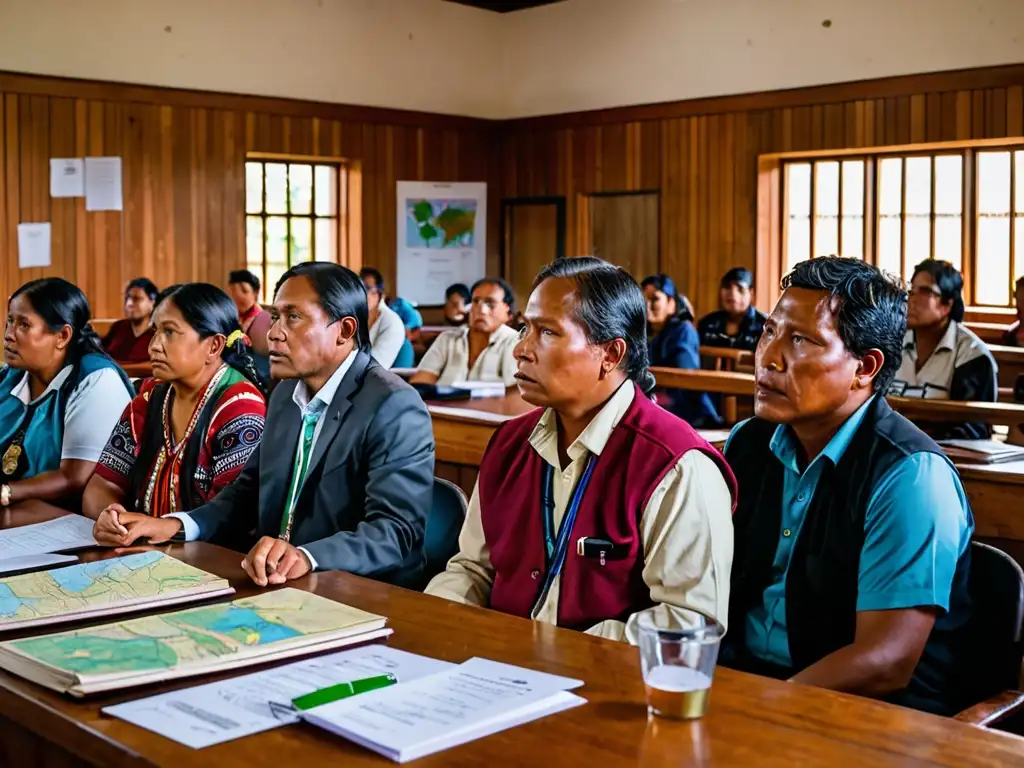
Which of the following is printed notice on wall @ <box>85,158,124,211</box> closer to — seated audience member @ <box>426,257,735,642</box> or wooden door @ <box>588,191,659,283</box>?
wooden door @ <box>588,191,659,283</box>

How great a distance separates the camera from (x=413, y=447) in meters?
2.56

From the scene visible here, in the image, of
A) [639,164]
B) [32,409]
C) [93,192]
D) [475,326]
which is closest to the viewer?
[32,409]

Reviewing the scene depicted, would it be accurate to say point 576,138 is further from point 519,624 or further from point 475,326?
point 519,624

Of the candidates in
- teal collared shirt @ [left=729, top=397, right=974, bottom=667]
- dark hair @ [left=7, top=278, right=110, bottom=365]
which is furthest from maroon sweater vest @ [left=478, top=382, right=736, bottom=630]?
dark hair @ [left=7, top=278, right=110, bottom=365]

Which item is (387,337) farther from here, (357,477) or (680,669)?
(680,669)

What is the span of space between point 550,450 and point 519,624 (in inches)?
17.5

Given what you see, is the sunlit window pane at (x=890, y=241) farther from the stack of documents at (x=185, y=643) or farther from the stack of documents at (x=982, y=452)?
the stack of documents at (x=185, y=643)

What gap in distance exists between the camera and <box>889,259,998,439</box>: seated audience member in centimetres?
511

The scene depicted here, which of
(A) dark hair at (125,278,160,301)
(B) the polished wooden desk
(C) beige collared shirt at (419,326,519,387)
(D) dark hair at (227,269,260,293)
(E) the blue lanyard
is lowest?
(B) the polished wooden desk

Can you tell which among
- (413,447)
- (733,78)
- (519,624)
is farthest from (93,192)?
(519,624)

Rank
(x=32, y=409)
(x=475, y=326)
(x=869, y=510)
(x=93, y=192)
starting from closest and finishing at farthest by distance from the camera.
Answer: (x=869, y=510), (x=32, y=409), (x=475, y=326), (x=93, y=192)

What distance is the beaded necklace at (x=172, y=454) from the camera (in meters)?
2.95

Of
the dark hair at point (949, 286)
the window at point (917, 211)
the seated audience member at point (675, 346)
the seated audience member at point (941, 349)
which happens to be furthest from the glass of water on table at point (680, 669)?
the window at point (917, 211)

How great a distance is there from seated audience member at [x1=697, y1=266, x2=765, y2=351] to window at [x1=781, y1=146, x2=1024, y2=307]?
83 centimetres
